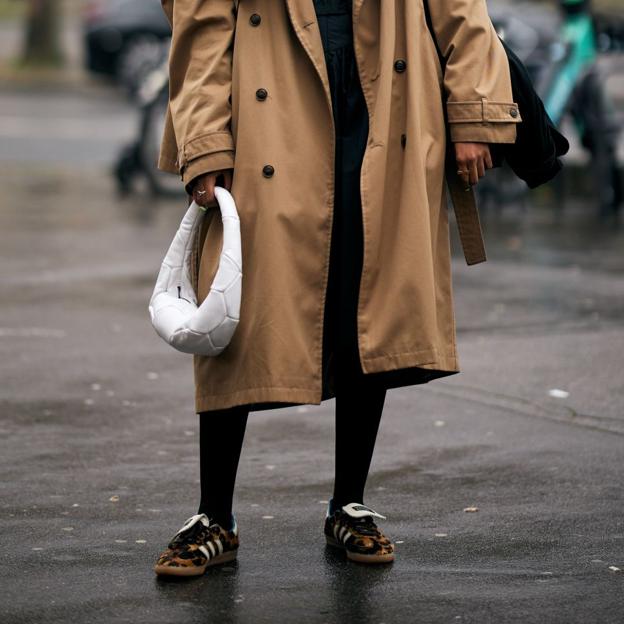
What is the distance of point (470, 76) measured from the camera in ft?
13.9

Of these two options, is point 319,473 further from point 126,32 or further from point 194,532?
point 126,32

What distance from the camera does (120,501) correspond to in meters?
5.02

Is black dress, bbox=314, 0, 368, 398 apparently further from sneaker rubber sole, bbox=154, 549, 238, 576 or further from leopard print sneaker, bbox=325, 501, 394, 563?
sneaker rubber sole, bbox=154, 549, 238, 576

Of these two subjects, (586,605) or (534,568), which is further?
(534,568)

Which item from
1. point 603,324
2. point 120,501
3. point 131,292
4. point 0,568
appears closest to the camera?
point 0,568

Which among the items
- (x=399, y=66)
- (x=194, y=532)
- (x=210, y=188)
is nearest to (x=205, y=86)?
(x=210, y=188)

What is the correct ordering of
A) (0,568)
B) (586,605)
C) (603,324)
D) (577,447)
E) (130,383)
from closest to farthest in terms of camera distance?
(586,605)
(0,568)
(577,447)
(130,383)
(603,324)

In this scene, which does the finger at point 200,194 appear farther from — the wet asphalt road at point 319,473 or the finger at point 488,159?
the wet asphalt road at point 319,473

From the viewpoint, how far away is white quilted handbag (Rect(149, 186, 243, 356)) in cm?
407

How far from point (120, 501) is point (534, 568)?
1.38 m

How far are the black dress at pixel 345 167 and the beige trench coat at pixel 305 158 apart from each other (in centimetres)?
3

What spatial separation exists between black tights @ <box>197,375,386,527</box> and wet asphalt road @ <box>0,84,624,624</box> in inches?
7.1

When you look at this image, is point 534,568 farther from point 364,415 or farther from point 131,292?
point 131,292

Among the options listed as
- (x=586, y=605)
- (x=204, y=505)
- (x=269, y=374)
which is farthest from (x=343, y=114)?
(x=586, y=605)
